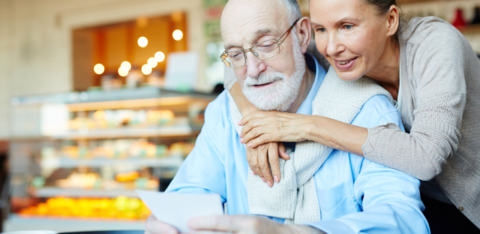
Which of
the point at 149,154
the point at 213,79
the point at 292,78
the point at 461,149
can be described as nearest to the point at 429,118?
the point at 461,149

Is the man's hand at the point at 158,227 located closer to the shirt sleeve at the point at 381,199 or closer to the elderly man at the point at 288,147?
the elderly man at the point at 288,147

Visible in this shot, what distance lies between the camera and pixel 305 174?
1154 millimetres

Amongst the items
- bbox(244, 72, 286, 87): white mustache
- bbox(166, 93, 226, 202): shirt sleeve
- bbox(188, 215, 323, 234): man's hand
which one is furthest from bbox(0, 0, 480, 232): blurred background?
bbox(188, 215, 323, 234): man's hand

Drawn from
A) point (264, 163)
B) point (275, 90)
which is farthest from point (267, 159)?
point (275, 90)

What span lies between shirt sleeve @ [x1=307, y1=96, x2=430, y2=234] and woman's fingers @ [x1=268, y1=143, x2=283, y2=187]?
228 mm

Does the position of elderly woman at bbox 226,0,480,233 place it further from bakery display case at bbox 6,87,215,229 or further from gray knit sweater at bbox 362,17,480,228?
bakery display case at bbox 6,87,215,229

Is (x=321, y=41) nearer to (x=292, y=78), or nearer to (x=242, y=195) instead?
(x=292, y=78)

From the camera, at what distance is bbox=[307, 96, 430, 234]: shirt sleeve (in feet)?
2.84

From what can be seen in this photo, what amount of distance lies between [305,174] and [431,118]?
14.9 inches

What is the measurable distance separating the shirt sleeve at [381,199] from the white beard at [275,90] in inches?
9.2

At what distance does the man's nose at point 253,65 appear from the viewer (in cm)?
121

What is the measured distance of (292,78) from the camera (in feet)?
4.17

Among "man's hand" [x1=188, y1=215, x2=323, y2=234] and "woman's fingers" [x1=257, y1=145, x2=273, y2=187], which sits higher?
"woman's fingers" [x1=257, y1=145, x2=273, y2=187]

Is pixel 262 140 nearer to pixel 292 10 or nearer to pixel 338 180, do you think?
pixel 338 180
